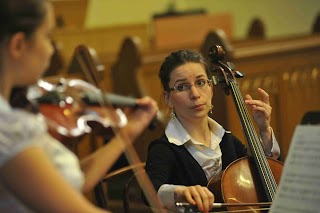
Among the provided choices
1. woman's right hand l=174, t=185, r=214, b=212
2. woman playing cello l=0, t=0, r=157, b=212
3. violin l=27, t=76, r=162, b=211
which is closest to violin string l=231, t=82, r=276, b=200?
woman's right hand l=174, t=185, r=214, b=212

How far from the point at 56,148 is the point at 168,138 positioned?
0.93 m

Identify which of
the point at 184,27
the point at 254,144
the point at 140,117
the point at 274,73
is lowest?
the point at 184,27

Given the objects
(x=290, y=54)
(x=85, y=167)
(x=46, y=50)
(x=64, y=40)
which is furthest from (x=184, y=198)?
(x=64, y=40)

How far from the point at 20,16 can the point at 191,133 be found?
117cm

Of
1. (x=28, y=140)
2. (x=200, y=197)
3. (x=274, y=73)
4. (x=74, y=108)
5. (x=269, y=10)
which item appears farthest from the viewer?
(x=269, y=10)

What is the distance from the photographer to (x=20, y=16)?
5.88ft

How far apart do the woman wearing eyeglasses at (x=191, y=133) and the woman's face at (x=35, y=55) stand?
37.3 inches

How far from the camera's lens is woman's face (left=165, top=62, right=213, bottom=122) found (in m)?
2.82

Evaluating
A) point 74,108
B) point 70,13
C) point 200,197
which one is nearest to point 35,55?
point 74,108

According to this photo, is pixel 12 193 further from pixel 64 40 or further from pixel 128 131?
pixel 64 40

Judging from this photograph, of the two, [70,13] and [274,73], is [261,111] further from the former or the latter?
[70,13]

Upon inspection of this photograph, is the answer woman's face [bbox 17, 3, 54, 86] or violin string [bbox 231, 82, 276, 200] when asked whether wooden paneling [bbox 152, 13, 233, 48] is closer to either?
violin string [bbox 231, 82, 276, 200]

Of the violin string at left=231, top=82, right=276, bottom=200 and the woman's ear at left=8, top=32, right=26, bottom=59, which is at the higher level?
the woman's ear at left=8, top=32, right=26, bottom=59

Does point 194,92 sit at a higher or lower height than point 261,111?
higher
